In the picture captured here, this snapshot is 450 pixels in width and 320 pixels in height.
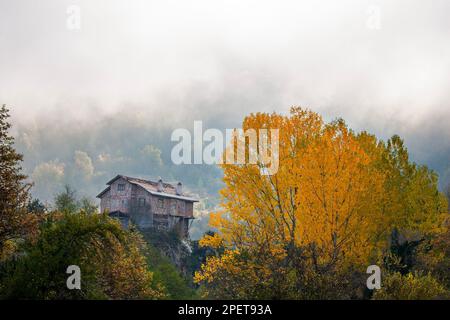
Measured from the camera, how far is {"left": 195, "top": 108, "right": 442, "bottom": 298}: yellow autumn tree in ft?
69.4

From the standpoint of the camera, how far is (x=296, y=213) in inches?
877

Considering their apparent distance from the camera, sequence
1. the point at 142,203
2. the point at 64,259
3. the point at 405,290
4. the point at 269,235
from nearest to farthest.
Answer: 1. the point at 64,259
2. the point at 405,290
3. the point at 269,235
4. the point at 142,203

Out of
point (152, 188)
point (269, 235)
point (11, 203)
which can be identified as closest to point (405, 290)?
point (269, 235)

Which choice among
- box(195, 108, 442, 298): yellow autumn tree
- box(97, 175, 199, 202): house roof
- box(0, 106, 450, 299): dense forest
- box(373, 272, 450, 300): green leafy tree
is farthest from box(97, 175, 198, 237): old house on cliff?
box(373, 272, 450, 300): green leafy tree

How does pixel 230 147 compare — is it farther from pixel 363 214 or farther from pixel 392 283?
pixel 392 283

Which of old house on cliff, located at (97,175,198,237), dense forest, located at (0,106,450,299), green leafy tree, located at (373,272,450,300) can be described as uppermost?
old house on cliff, located at (97,175,198,237)

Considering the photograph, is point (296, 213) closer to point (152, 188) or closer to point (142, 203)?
point (142, 203)

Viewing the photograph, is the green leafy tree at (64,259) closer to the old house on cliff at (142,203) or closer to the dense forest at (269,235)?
the dense forest at (269,235)

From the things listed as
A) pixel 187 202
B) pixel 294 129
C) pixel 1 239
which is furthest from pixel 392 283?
pixel 187 202

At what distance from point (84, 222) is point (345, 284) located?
11.4 m

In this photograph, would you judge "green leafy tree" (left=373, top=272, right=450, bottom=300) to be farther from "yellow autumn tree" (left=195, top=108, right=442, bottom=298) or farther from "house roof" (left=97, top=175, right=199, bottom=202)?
"house roof" (left=97, top=175, right=199, bottom=202)

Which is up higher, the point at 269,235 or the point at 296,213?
the point at 296,213

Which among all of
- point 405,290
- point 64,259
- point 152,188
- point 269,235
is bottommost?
point 405,290

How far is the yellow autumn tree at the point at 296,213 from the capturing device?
69.4ft
